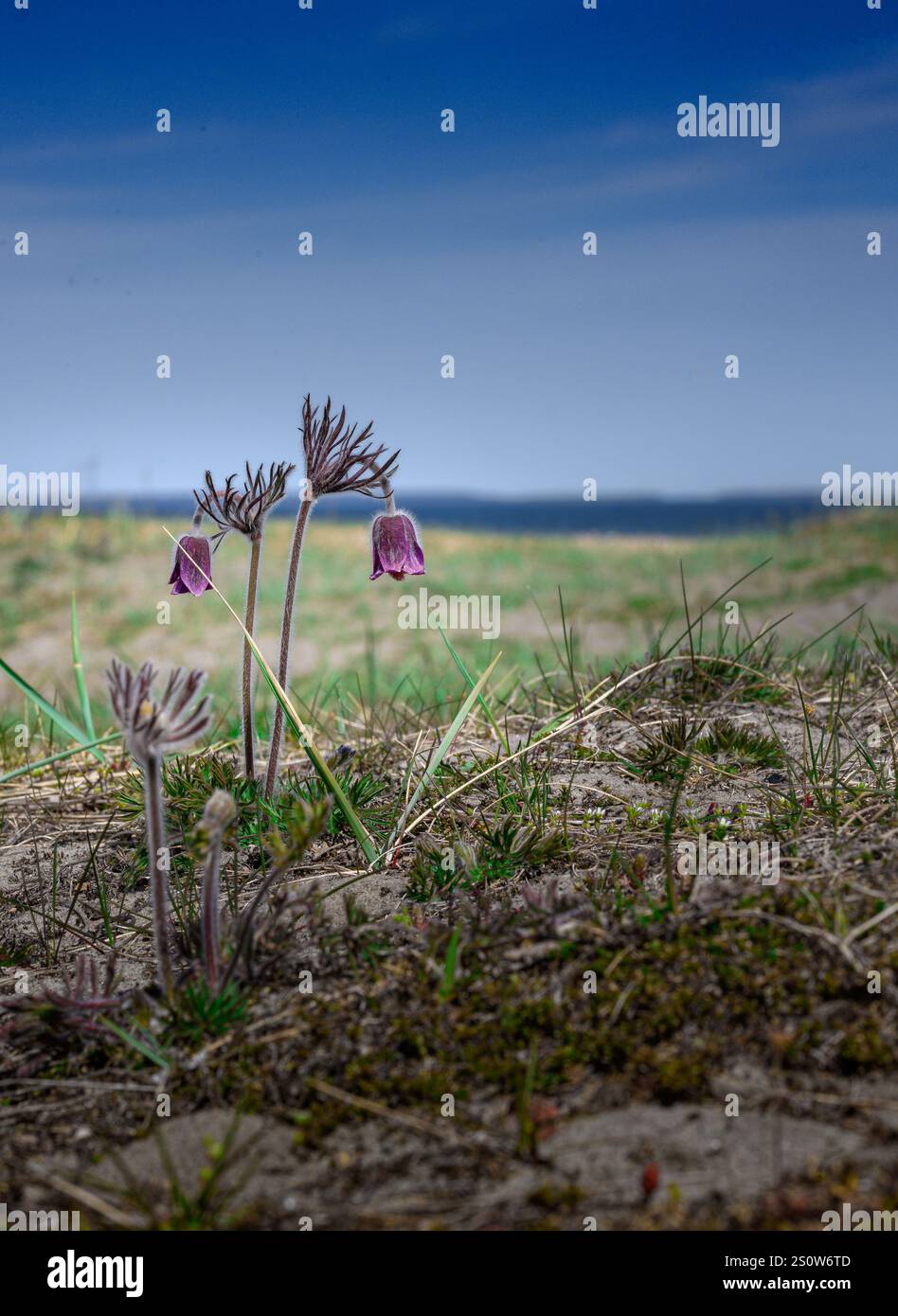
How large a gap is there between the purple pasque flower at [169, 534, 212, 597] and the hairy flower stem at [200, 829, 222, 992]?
1.04 m

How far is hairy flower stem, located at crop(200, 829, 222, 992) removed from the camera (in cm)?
200

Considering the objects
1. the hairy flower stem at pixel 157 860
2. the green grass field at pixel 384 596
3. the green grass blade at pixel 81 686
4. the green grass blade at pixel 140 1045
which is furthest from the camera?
the green grass field at pixel 384 596

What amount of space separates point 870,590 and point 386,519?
921 centimetres

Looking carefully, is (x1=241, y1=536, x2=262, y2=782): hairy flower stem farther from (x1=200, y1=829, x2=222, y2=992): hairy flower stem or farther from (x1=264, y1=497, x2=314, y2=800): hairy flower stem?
(x1=200, y1=829, x2=222, y2=992): hairy flower stem

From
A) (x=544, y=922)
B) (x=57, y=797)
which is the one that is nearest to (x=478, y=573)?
(x=57, y=797)

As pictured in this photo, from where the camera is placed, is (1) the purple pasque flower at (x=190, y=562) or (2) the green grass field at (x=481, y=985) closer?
(2) the green grass field at (x=481, y=985)

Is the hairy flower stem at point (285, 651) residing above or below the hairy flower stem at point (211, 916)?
above

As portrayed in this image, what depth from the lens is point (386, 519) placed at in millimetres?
2916

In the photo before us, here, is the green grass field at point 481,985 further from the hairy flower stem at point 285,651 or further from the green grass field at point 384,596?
the green grass field at point 384,596

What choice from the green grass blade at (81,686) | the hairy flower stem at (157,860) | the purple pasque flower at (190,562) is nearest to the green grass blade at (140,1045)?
the hairy flower stem at (157,860)

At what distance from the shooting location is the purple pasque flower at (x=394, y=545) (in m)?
2.89

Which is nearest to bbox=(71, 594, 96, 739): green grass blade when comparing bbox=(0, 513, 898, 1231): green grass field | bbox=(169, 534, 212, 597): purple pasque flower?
bbox=(0, 513, 898, 1231): green grass field

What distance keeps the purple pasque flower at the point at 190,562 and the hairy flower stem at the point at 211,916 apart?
104cm
